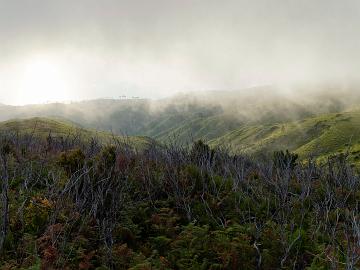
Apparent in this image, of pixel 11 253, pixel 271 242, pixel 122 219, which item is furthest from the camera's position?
pixel 122 219

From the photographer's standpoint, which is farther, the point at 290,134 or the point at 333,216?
the point at 290,134

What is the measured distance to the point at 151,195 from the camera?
40.3ft

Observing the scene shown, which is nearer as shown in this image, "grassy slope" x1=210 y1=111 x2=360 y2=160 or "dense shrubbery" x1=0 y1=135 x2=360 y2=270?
"dense shrubbery" x1=0 y1=135 x2=360 y2=270

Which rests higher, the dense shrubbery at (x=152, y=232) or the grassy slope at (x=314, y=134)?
the dense shrubbery at (x=152, y=232)

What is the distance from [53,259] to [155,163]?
31.5 ft

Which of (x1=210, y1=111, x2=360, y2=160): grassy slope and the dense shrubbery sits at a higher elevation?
the dense shrubbery

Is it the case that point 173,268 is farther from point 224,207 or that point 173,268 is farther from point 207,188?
point 207,188

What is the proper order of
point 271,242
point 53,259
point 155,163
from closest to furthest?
point 53,259 → point 271,242 → point 155,163

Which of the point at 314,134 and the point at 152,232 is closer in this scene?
the point at 152,232

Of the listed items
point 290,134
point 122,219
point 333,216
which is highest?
point 122,219

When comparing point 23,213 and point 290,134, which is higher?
point 23,213

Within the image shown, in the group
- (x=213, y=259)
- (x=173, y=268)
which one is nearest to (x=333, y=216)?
(x=213, y=259)

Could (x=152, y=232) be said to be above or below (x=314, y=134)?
above

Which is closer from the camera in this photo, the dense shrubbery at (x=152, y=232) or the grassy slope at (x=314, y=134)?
the dense shrubbery at (x=152, y=232)
